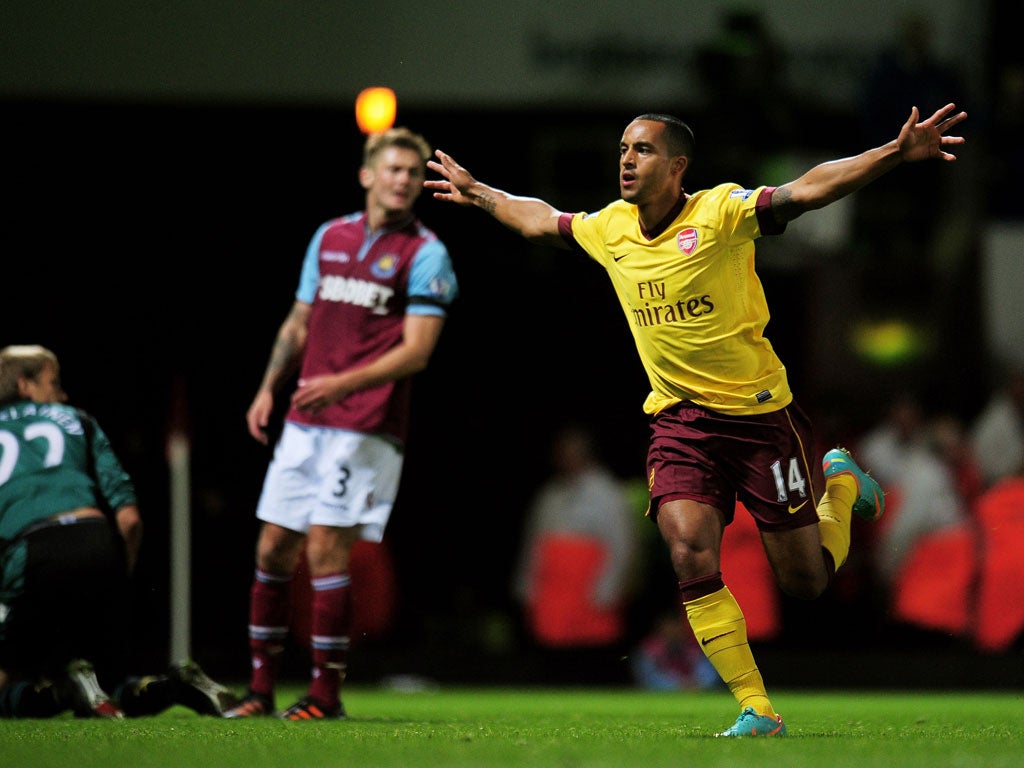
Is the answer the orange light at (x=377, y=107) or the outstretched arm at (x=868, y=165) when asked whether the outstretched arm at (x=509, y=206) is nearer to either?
the outstretched arm at (x=868, y=165)

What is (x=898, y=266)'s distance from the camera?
14781mm

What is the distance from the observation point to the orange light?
13.8 m

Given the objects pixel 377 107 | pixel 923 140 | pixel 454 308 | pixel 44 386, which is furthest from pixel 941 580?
pixel 44 386

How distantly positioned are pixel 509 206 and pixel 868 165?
1.64 meters

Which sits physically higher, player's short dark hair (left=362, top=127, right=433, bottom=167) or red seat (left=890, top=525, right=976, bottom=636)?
player's short dark hair (left=362, top=127, right=433, bottom=167)

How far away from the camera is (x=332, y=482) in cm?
746

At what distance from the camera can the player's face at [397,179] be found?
304 inches

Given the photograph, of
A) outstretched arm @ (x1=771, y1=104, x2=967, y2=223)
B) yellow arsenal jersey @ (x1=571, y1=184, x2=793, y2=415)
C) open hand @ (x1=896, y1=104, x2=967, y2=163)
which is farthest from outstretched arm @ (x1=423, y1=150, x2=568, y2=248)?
open hand @ (x1=896, y1=104, x2=967, y2=163)

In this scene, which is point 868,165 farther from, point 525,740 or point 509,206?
point 525,740

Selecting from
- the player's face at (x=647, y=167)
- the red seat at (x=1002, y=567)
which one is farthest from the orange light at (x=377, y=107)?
the player's face at (x=647, y=167)

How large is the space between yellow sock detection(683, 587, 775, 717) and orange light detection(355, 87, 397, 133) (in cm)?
818

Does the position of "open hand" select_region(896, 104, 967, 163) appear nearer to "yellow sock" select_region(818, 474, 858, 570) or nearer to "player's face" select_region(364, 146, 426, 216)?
"yellow sock" select_region(818, 474, 858, 570)

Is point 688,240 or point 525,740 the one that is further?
point 688,240

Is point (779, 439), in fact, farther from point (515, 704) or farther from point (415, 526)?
point (415, 526)
